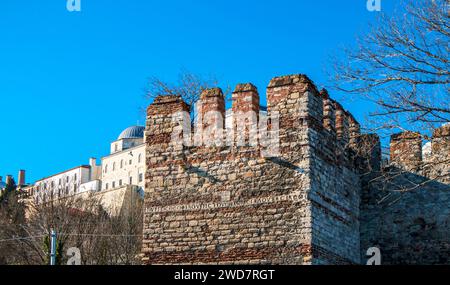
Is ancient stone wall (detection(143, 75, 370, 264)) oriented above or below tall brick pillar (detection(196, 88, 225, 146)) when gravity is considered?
below

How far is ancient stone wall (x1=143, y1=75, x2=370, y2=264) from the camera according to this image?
1549 centimetres

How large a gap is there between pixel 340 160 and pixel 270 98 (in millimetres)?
2204

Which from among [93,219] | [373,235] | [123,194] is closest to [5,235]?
[93,219]

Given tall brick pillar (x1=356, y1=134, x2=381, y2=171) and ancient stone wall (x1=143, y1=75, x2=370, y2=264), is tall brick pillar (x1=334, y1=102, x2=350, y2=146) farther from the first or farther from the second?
ancient stone wall (x1=143, y1=75, x2=370, y2=264)

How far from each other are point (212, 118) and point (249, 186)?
1.64 m

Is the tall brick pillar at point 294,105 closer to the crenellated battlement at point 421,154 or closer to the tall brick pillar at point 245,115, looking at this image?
the tall brick pillar at point 245,115

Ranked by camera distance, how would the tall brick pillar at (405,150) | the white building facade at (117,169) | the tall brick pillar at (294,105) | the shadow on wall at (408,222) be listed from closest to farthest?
the tall brick pillar at (294,105), the shadow on wall at (408,222), the tall brick pillar at (405,150), the white building facade at (117,169)

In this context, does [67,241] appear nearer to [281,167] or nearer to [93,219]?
[93,219]

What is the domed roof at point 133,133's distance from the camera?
99312mm

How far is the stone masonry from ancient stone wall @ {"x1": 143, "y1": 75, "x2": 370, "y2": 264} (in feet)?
0.06

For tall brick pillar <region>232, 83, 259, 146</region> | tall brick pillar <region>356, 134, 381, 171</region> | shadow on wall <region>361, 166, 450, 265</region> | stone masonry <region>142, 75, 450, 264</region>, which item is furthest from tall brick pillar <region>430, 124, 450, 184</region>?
tall brick pillar <region>232, 83, 259, 146</region>

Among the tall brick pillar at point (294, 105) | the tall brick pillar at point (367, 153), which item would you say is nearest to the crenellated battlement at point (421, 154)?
the tall brick pillar at point (367, 153)

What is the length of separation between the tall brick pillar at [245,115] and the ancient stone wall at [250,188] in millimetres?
20

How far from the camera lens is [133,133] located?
9962cm
